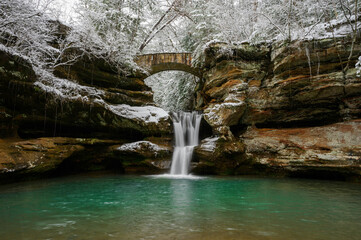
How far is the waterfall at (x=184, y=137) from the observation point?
34.6 ft

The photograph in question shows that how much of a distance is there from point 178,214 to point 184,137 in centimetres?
833

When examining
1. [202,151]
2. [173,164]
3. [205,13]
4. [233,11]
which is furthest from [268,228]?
[205,13]

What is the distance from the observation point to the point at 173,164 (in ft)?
34.8

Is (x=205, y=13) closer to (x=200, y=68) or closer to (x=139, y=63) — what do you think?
(x=200, y=68)

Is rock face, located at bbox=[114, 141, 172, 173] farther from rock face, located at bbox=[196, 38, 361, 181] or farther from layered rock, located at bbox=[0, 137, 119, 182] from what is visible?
rock face, located at bbox=[196, 38, 361, 181]

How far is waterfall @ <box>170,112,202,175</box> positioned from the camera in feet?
34.6

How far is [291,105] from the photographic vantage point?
1055 cm

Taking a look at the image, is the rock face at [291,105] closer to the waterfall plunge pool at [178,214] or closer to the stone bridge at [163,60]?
the stone bridge at [163,60]

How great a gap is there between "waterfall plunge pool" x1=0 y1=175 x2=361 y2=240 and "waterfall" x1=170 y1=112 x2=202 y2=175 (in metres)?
4.23

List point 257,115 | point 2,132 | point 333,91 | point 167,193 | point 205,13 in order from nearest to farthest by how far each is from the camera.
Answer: point 167,193, point 2,132, point 333,91, point 257,115, point 205,13

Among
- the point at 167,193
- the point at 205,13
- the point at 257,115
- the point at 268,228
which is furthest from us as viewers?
the point at 205,13

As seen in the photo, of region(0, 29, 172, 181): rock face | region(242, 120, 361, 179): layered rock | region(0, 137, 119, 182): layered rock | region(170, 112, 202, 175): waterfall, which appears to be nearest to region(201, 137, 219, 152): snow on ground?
region(170, 112, 202, 175): waterfall

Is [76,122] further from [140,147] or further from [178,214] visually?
[178,214]

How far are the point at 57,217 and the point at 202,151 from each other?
7201mm
